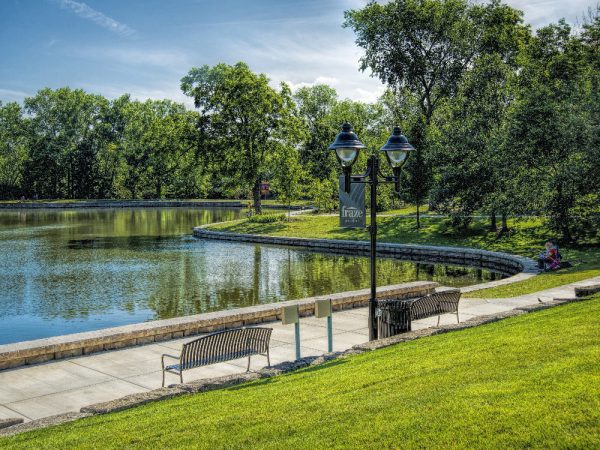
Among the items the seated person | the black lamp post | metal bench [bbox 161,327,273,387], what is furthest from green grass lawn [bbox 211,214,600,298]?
metal bench [bbox 161,327,273,387]

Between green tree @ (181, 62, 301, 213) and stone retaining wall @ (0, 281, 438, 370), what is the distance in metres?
36.7

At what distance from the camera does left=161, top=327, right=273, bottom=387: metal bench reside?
31.7 ft

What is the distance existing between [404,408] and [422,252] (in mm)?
27760

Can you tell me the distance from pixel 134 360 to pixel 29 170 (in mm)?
100137

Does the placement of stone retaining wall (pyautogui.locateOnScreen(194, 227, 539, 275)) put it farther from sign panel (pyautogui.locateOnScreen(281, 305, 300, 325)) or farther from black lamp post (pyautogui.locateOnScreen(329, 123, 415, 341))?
sign panel (pyautogui.locateOnScreen(281, 305, 300, 325))

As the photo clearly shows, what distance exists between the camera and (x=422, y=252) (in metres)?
33.4

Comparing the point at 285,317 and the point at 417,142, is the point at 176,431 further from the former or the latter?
the point at 417,142

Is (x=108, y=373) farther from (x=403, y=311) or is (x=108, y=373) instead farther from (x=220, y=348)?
(x=403, y=311)

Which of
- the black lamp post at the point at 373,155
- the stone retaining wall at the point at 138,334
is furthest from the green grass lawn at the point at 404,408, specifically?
the stone retaining wall at the point at 138,334

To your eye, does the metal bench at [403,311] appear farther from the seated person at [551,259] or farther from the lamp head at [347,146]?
the seated person at [551,259]

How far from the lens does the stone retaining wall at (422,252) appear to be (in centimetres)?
2811

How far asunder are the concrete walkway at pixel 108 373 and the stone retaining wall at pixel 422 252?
533 inches

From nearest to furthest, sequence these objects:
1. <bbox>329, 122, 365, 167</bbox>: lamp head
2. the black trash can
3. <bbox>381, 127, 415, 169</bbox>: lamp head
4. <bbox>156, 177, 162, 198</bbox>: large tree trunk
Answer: <bbox>329, 122, 365, 167</bbox>: lamp head, <bbox>381, 127, 415, 169</bbox>: lamp head, the black trash can, <bbox>156, 177, 162, 198</bbox>: large tree trunk

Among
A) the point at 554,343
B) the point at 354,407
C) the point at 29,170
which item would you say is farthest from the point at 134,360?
the point at 29,170
